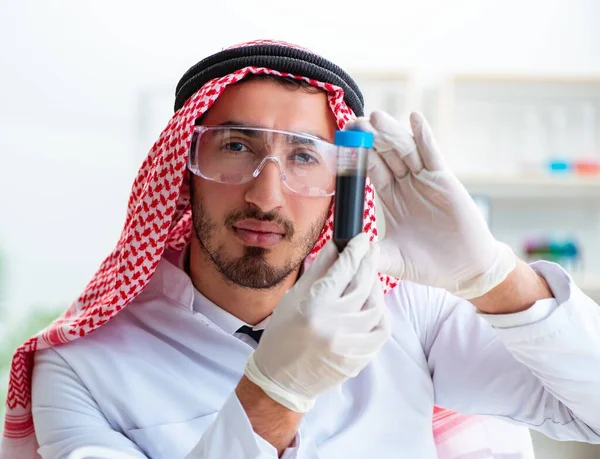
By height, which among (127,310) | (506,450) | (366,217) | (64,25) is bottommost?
(506,450)

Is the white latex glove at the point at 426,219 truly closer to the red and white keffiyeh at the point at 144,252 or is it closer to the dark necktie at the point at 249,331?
the red and white keffiyeh at the point at 144,252

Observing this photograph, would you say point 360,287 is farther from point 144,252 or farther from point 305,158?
point 144,252

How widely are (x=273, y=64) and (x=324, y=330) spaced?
676 millimetres

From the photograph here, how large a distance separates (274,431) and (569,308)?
59cm

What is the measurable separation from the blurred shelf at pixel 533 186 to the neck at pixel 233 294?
2086 mm

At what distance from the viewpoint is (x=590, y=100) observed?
3686 millimetres

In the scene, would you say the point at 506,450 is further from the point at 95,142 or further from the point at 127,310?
the point at 95,142

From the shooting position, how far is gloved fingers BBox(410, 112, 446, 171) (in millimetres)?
1269

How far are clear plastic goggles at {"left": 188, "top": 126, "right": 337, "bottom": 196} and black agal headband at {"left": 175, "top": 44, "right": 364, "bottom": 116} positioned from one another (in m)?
0.15

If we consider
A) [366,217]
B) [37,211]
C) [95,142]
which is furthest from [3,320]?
[366,217]

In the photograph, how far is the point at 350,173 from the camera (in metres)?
1.17

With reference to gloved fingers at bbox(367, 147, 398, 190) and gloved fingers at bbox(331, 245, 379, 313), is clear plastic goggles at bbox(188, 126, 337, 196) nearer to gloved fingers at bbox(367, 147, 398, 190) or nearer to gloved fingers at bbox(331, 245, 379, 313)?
gloved fingers at bbox(367, 147, 398, 190)

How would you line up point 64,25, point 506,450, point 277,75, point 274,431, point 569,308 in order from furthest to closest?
point 64,25 → point 506,450 → point 277,75 → point 569,308 → point 274,431

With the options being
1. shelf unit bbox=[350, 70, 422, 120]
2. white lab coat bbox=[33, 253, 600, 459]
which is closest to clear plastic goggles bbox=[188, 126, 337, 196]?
white lab coat bbox=[33, 253, 600, 459]
